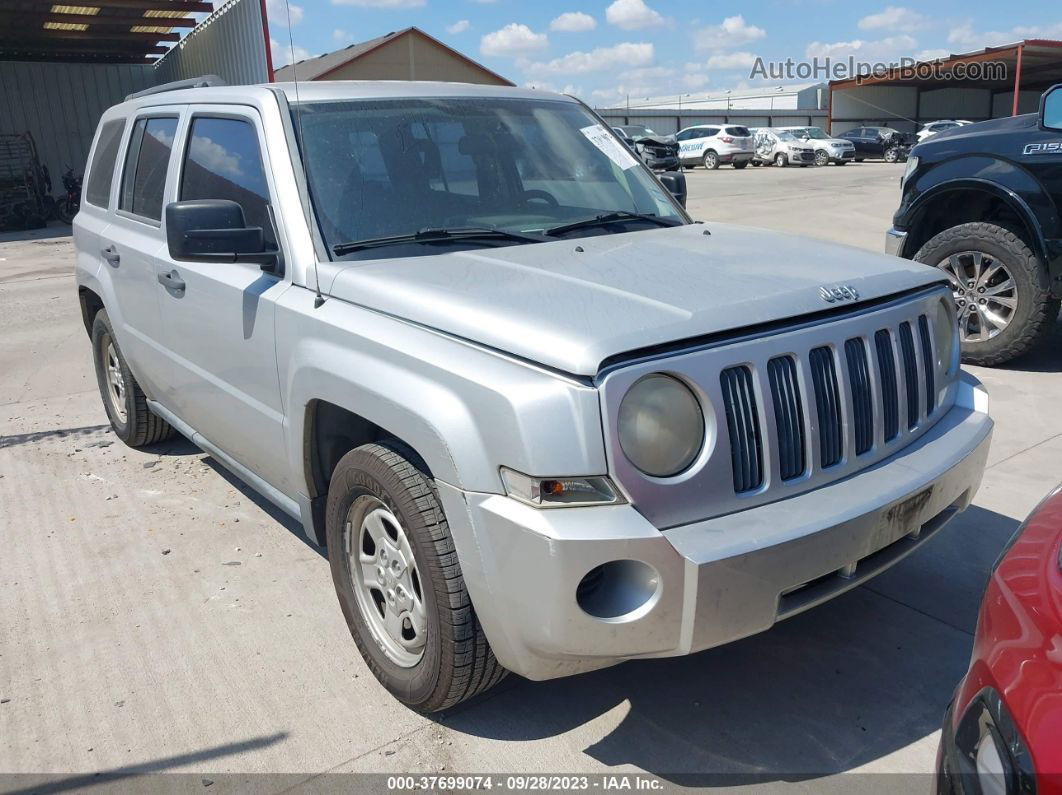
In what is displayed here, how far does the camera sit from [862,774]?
102 inches

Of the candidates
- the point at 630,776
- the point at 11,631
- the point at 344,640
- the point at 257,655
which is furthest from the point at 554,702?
the point at 11,631

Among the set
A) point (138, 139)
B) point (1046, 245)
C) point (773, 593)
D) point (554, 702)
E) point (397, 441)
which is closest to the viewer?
point (773, 593)

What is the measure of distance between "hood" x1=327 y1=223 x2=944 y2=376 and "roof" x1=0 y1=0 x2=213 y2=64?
2034 cm

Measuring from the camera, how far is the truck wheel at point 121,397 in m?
5.16

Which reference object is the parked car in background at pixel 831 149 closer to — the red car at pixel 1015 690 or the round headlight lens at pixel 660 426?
the round headlight lens at pixel 660 426

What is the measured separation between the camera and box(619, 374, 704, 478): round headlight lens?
2.28 m

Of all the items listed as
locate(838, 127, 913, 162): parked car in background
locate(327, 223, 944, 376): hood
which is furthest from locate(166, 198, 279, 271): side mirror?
locate(838, 127, 913, 162): parked car in background

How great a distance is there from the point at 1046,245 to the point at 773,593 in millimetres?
4731

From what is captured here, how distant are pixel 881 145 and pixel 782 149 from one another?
16.1 feet

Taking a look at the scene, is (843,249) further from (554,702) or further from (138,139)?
(138,139)

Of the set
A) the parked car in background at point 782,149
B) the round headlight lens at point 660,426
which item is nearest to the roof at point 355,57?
the parked car in background at point 782,149

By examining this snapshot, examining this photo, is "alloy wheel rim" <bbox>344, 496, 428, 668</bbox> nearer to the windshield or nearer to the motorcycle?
the windshield

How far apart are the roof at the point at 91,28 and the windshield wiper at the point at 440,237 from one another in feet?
65.6

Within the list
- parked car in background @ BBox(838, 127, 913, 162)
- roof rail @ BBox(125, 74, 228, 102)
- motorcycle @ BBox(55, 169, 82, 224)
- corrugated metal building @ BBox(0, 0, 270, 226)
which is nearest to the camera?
roof rail @ BBox(125, 74, 228, 102)
